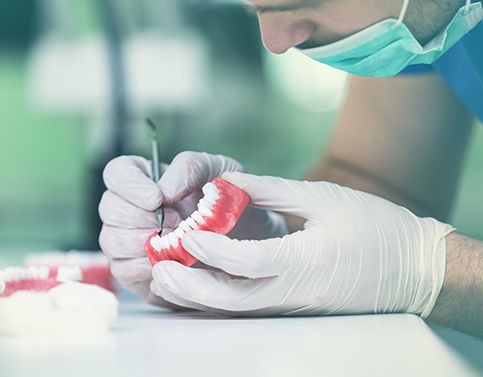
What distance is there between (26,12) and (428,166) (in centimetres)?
227

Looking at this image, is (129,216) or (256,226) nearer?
(129,216)

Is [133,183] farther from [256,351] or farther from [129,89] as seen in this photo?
[129,89]

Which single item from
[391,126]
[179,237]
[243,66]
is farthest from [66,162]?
[179,237]

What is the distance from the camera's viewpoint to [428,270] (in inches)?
47.7

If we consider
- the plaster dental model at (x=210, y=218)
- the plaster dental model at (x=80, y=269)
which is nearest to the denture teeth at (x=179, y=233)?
the plaster dental model at (x=210, y=218)

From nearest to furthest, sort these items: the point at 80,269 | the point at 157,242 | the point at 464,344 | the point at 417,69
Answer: the point at 464,344
the point at 157,242
the point at 80,269
the point at 417,69

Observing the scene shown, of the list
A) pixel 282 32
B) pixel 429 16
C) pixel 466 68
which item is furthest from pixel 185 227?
pixel 466 68

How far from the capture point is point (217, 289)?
111 cm

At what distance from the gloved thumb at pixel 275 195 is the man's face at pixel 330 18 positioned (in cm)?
30

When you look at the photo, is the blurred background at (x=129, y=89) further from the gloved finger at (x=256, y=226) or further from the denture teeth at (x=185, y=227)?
the denture teeth at (x=185, y=227)

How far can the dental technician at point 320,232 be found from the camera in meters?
1.12

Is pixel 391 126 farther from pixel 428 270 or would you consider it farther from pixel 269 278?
pixel 269 278

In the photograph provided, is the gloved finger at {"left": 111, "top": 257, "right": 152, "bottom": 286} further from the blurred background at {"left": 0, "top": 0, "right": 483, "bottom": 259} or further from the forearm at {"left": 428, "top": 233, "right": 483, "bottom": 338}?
the blurred background at {"left": 0, "top": 0, "right": 483, "bottom": 259}

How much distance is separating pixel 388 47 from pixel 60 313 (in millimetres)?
696
